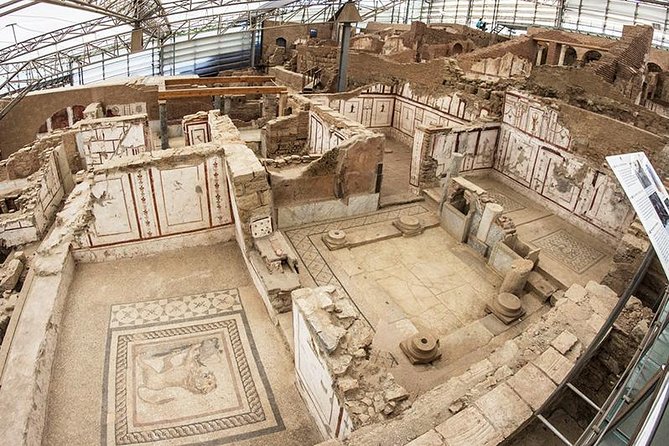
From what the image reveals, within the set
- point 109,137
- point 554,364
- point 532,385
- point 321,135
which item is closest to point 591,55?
point 321,135

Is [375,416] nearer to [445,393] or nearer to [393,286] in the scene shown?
[445,393]

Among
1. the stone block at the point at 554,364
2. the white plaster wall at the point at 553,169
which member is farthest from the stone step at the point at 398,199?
the stone block at the point at 554,364

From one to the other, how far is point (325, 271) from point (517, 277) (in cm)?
287

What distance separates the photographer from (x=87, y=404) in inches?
179

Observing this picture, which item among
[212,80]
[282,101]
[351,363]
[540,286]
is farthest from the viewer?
[212,80]

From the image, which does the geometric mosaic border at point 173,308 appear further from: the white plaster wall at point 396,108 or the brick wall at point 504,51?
the brick wall at point 504,51

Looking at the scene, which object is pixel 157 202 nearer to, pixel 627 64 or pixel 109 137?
pixel 109 137

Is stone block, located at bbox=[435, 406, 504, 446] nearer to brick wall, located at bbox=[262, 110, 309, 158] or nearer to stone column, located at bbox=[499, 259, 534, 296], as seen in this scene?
stone column, located at bbox=[499, 259, 534, 296]

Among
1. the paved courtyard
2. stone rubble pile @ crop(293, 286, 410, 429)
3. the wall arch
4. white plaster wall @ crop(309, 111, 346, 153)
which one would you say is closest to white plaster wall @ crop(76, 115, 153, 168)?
white plaster wall @ crop(309, 111, 346, 153)

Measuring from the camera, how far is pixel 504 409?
3.33m

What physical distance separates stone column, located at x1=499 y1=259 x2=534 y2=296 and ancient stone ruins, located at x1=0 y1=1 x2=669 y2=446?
6 cm

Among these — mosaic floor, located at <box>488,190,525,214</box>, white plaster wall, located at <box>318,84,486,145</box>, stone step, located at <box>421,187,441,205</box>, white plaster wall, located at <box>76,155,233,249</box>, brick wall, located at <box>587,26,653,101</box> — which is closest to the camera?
white plaster wall, located at <box>76,155,233,249</box>

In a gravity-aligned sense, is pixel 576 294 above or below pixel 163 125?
below

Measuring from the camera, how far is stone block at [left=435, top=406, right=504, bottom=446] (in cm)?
306
